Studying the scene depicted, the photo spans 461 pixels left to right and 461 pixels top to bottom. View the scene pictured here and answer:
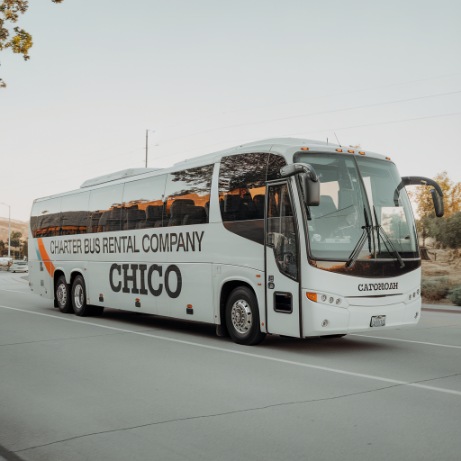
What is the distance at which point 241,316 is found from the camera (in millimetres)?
11117

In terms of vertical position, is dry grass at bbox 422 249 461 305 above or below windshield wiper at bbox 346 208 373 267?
below

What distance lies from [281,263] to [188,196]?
10.5 feet

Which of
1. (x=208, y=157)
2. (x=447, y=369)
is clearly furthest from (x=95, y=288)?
(x=447, y=369)

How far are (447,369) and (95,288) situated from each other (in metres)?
9.78

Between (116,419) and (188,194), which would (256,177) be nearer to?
(188,194)

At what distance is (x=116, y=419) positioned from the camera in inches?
246

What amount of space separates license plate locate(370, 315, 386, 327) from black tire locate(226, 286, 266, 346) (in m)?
1.87

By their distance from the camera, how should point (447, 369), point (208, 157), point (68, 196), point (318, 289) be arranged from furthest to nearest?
1. point (68, 196)
2. point (208, 157)
3. point (318, 289)
4. point (447, 369)

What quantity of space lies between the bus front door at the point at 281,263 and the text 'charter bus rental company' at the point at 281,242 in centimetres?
Answer: 2

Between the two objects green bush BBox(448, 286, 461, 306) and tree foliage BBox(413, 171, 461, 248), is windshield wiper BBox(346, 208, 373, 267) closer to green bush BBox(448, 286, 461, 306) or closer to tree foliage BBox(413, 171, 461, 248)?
green bush BBox(448, 286, 461, 306)

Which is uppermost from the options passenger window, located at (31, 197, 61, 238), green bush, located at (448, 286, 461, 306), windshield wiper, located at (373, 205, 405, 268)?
passenger window, located at (31, 197, 61, 238)

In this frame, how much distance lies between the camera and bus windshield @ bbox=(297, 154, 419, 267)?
32.8 ft

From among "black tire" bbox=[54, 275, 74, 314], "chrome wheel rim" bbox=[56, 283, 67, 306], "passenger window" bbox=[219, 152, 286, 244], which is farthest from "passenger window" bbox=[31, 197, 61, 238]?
"passenger window" bbox=[219, 152, 286, 244]

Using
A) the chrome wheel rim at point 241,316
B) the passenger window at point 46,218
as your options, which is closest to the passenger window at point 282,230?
the chrome wheel rim at point 241,316
